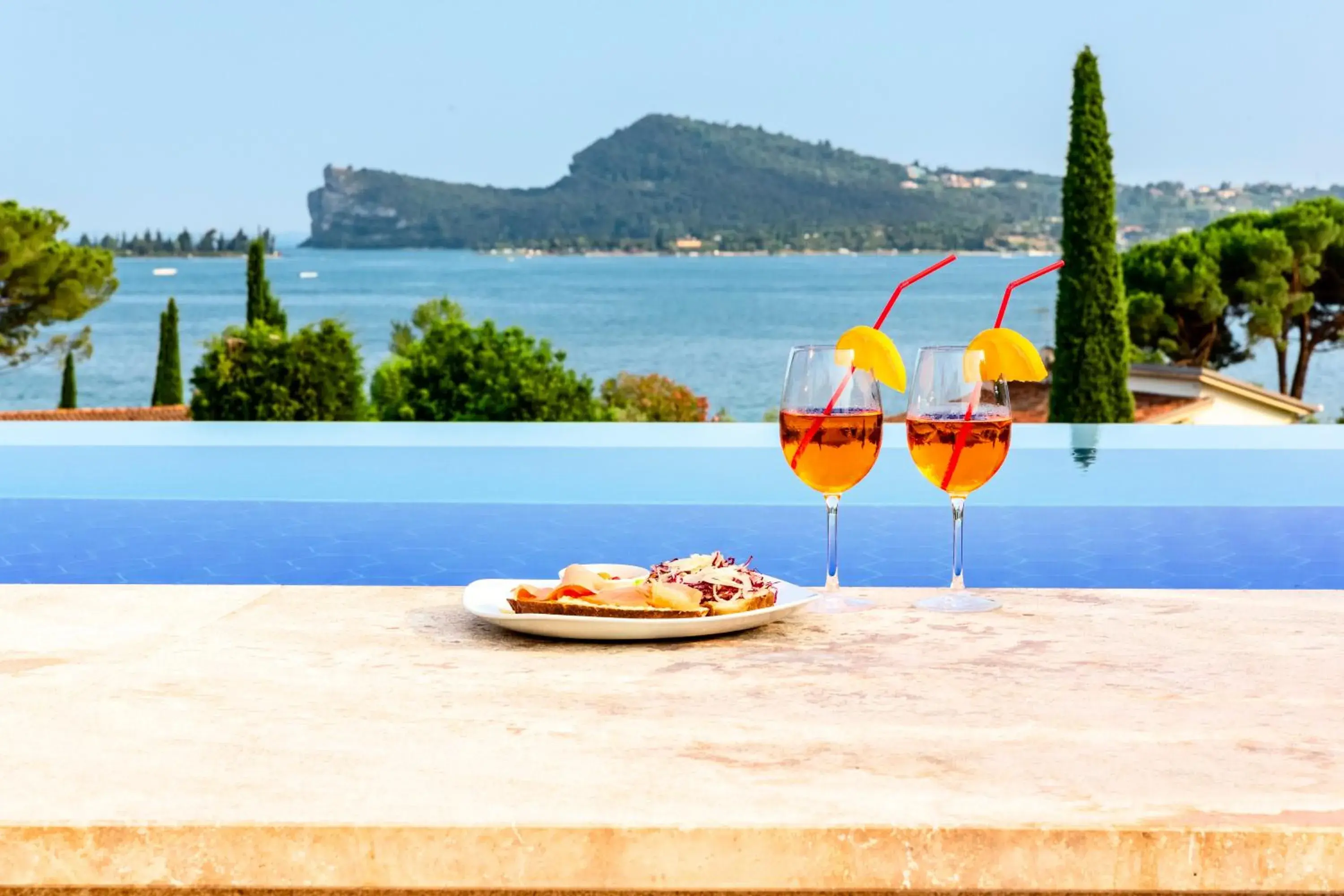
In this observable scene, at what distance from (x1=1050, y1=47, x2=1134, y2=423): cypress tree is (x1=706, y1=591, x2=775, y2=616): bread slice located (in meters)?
13.6

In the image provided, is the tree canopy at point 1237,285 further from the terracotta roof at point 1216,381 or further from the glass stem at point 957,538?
the glass stem at point 957,538

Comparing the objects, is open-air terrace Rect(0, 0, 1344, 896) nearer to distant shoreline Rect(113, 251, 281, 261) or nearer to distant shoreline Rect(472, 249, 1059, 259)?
distant shoreline Rect(472, 249, 1059, 259)

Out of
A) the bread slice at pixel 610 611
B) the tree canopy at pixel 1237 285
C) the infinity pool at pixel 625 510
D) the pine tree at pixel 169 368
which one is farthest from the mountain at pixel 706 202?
the bread slice at pixel 610 611

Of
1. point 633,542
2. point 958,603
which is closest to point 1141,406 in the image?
point 633,542

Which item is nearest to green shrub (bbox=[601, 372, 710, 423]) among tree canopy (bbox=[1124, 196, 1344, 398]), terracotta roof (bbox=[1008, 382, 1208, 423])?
terracotta roof (bbox=[1008, 382, 1208, 423])

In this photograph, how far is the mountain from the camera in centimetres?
4712

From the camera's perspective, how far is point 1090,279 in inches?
567

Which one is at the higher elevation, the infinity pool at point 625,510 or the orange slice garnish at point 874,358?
the orange slice garnish at point 874,358

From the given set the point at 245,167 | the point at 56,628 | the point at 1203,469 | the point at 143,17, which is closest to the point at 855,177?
the point at 245,167

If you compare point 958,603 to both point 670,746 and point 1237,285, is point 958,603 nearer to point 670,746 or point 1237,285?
point 670,746

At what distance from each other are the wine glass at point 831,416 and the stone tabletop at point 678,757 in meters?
0.15

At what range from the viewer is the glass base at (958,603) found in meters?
1.42

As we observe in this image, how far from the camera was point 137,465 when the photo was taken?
20.9 feet

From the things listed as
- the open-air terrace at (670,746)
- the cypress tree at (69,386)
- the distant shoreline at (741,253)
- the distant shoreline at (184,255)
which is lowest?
the cypress tree at (69,386)
